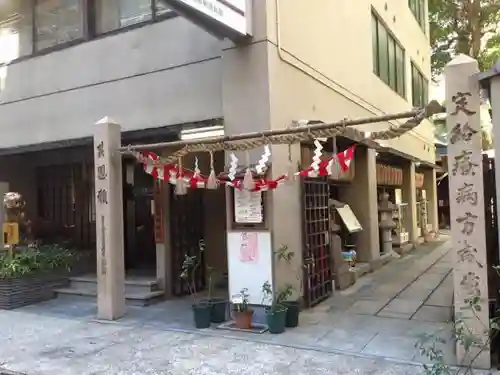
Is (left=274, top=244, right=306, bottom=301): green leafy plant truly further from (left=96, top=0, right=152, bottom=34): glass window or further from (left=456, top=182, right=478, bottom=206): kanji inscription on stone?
(left=96, top=0, right=152, bottom=34): glass window

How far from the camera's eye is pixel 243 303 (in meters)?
7.38

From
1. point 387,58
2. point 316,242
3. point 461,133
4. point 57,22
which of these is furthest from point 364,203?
point 57,22

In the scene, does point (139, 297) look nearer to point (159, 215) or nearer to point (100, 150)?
point (159, 215)

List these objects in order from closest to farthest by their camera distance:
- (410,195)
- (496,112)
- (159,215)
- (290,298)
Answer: (496,112), (290,298), (159,215), (410,195)

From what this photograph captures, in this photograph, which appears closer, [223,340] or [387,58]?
[223,340]

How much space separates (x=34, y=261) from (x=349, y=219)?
714 cm

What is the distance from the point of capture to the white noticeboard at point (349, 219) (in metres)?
11.2

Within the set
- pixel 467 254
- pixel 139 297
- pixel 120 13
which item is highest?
pixel 120 13

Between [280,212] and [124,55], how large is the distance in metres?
4.95

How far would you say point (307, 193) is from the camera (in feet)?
29.0

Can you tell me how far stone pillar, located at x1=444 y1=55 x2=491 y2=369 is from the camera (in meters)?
5.45

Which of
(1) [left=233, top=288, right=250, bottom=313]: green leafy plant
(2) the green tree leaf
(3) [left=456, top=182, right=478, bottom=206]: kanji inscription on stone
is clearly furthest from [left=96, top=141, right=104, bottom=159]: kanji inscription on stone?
(2) the green tree leaf

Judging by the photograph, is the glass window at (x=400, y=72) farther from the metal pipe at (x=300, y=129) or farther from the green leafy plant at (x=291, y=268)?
the metal pipe at (x=300, y=129)

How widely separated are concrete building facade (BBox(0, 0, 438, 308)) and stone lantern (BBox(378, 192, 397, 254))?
1475mm
